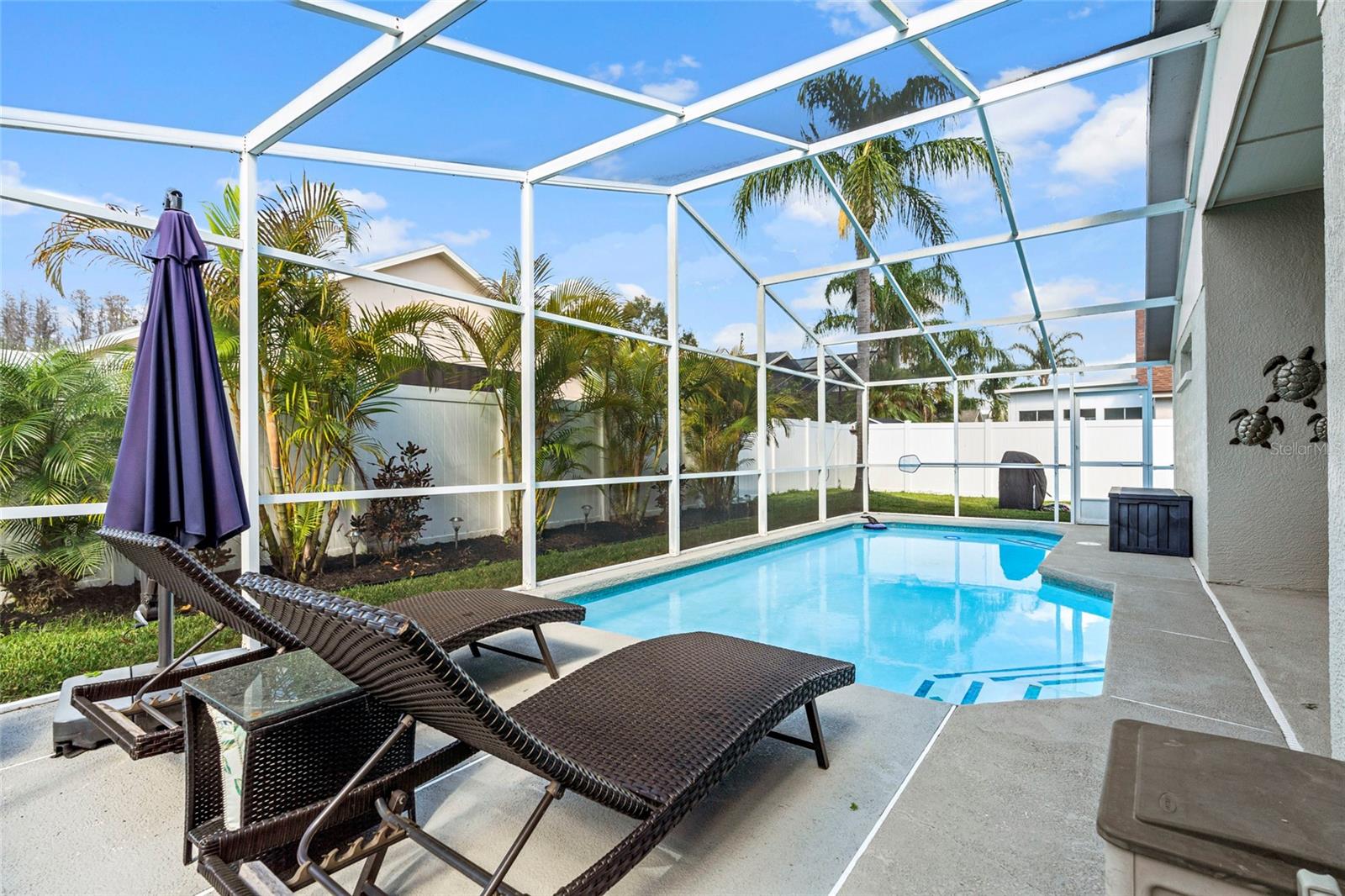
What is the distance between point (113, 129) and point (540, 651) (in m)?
3.84

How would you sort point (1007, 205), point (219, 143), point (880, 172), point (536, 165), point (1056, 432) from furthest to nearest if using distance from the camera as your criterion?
point (1056, 432) < point (880, 172) < point (1007, 205) < point (536, 165) < point (219, 143)

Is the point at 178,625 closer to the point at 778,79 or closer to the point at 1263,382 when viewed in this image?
the point at 778,79

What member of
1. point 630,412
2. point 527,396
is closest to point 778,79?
point 527,396

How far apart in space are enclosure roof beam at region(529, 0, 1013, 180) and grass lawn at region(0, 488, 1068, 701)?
12.3 ft

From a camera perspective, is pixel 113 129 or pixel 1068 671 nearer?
pixel 113 129

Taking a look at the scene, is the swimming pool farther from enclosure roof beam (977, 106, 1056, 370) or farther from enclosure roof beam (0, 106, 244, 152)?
enclosure roof beam (0, 106, 244, 152)

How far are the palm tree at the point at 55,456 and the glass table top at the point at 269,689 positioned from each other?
2321 mm

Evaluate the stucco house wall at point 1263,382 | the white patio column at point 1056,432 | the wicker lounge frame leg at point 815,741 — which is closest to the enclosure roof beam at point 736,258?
the white patio column at point 1056,432

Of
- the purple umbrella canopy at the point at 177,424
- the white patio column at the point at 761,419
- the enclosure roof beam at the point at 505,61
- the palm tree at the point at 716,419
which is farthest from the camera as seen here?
the white patio column at the point at 761,419

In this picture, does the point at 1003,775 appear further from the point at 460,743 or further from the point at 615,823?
the point at 460,743

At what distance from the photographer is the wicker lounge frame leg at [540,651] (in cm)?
345

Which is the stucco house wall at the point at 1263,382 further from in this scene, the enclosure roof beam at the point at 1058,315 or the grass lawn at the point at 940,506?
the grass lawn at the point at 940,506

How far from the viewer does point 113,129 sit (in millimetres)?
3713

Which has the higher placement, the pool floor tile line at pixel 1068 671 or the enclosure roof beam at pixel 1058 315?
the enclosure roof beam at pixel 1058 315
